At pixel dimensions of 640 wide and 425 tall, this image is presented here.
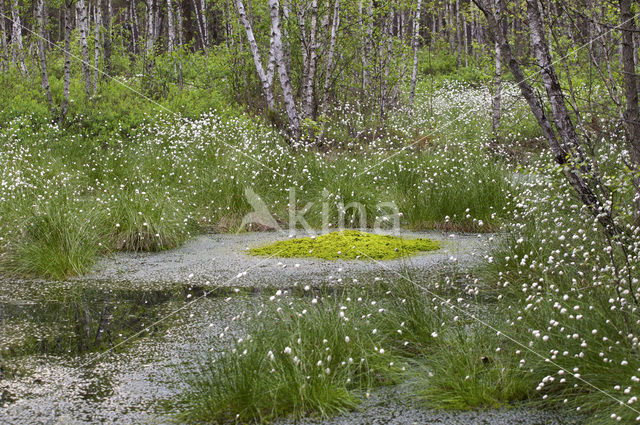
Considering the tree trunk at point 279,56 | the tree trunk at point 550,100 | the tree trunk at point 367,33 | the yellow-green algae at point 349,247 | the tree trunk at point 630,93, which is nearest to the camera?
the tree trunk at point 550,100

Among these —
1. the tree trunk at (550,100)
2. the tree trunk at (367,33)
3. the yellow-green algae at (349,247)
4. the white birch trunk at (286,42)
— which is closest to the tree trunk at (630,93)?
the tree trunk at (550,100)

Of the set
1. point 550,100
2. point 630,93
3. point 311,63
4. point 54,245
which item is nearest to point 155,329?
point 54,245

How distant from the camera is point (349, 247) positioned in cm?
736

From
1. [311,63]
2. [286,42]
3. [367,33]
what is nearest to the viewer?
[311,63]

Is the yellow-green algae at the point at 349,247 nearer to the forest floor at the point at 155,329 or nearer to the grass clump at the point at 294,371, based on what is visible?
the forest floor at the point at 155,329

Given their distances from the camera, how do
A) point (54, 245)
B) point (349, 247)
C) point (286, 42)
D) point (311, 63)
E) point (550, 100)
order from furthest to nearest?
1. point (286, 42)
2. point (311, 63)
3. point (349, 247)
4. point (54, 245)
5. point (550, 100)

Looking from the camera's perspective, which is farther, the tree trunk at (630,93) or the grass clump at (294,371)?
the tree trunk at (630,93)

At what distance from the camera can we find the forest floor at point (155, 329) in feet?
11.2

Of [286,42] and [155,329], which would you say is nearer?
[155,329]

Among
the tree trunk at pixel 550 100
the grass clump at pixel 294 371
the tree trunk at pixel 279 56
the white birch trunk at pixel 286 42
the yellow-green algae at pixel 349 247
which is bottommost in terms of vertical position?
the grass clump at pixel 294 371

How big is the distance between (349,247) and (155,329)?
3027mm

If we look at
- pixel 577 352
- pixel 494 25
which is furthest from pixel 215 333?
pixel 494 25

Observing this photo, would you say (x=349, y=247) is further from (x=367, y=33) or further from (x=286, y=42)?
(x=367, y=33)

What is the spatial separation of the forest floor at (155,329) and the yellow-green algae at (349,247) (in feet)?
0.75
